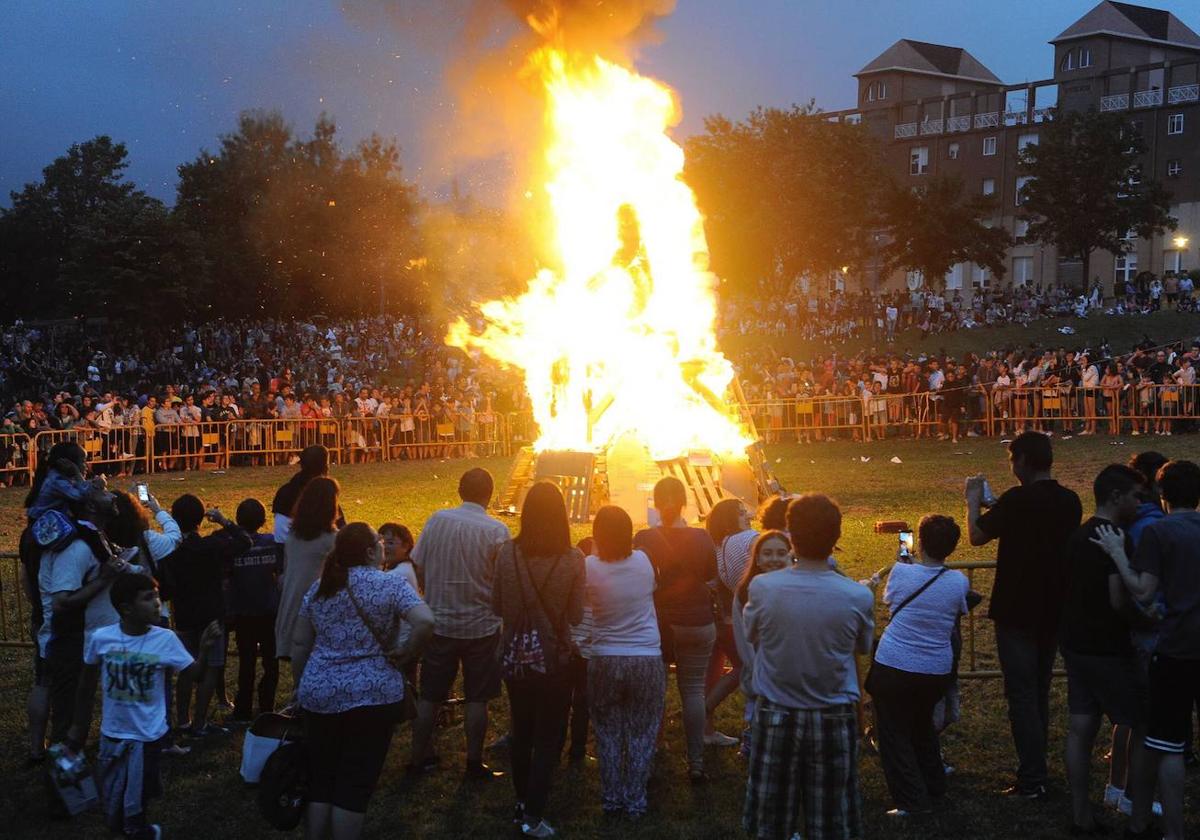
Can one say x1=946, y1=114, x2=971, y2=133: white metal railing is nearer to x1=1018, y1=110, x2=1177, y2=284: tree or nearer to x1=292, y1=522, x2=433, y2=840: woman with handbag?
x1=1018, y1=110, x2=1177, y2=284: tree

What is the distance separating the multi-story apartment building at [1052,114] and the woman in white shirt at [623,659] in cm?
6346

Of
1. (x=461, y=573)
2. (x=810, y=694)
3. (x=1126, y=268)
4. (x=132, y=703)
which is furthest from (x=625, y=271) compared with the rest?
(x=1126, y=268)

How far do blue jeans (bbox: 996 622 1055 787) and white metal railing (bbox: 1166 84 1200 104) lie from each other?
7008cm

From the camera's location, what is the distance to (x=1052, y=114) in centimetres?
6625

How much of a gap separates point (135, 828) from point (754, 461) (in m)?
12.3

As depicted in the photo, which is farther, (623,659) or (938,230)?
(938,230)

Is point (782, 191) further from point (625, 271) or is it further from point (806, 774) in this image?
point (806, 774)

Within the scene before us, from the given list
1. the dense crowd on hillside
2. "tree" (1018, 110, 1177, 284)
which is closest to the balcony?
"tree" (1018, 110, 1177, 284)

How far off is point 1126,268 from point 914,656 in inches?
2778

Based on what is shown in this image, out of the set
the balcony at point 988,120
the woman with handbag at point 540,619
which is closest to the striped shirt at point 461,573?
the woman with handbag at point 540,619

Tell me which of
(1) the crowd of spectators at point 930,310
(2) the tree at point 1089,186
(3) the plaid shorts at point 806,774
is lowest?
(3) the plaid shorts at point 806,774

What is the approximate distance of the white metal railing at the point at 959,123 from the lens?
77.7 meters

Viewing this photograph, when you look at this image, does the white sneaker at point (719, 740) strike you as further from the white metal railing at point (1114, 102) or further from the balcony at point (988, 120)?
the balcony at point (988, 120)

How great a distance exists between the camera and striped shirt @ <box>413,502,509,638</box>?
24.2ft
